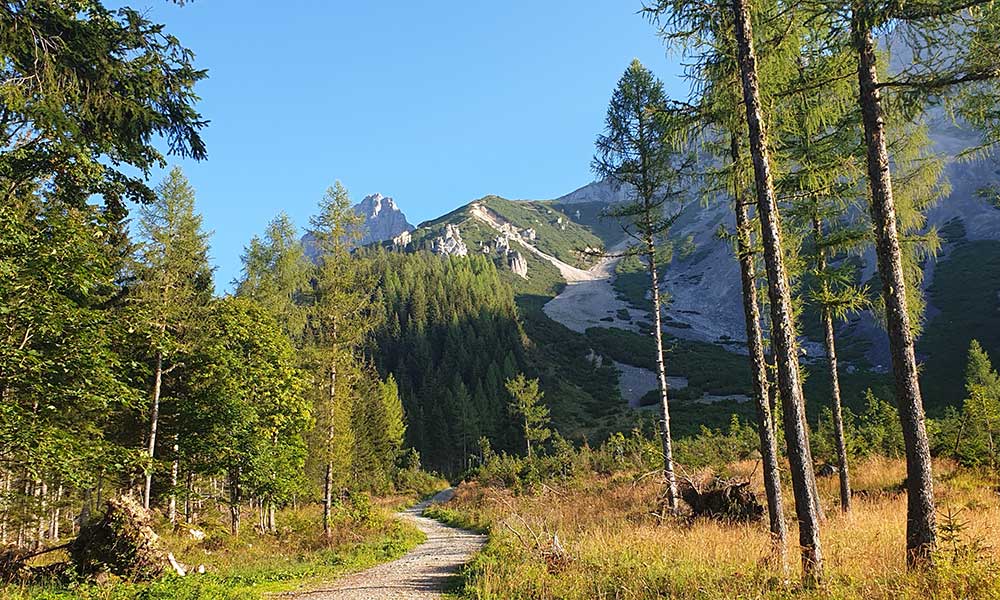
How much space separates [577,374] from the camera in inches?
3634

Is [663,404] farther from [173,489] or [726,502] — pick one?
[173,489]

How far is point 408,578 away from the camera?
34.4 feet

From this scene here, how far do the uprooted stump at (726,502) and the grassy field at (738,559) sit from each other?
26.0 inches

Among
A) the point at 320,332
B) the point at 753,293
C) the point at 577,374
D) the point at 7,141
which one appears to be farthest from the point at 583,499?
the point at 577,374

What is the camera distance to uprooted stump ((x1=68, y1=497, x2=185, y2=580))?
9766 mm

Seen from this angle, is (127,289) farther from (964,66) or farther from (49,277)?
(964,66)

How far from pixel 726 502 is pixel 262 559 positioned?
13309mm

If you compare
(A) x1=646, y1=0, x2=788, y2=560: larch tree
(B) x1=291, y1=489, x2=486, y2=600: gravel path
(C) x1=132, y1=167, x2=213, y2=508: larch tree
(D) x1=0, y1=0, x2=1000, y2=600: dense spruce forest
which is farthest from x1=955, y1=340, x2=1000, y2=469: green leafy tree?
(C) x1=132, y1=167, x2=213, y2=508: larch tree

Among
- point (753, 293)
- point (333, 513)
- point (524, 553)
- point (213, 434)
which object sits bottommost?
point (333, 513)

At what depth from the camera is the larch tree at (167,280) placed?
1612 cm

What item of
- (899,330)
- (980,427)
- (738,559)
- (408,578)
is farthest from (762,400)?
(980,427)

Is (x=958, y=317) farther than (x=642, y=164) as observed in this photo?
Yes

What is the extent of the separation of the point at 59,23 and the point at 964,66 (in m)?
11.9

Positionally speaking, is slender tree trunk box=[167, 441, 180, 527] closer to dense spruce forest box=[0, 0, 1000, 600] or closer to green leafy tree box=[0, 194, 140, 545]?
dense spruce forest box=[0, 0, 1000, 600]
